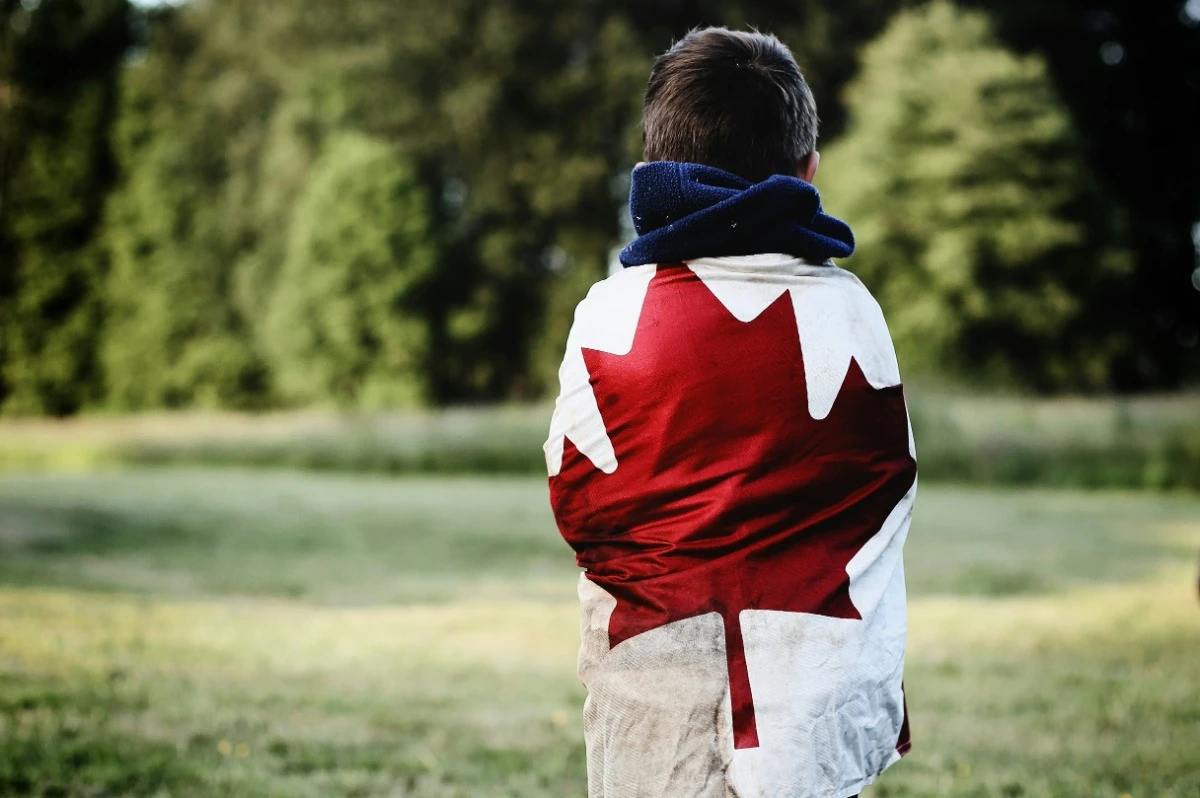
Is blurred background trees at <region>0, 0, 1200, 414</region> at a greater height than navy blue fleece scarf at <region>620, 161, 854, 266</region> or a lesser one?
greater

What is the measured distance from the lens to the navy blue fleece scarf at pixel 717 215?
164cm

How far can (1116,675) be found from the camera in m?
5.51

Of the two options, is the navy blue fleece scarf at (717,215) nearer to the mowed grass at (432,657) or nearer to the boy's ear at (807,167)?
the boy's ear at (807,167)

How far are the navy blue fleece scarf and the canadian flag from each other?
0.08ft

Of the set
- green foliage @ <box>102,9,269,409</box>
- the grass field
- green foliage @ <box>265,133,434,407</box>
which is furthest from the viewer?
green foliage @ <box>102,9,269,409</box>

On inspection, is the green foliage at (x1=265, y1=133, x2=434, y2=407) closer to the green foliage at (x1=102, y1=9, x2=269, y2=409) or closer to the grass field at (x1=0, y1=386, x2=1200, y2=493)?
the green foliage at (x1=102, y1=9, x2=269, y2=409)

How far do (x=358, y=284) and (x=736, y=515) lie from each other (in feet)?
92.3

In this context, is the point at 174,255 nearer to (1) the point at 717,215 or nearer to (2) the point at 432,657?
(2) the point at 432,657

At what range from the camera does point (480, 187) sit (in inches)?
1169

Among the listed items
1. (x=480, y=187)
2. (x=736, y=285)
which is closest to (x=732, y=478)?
(x=736, y=285)

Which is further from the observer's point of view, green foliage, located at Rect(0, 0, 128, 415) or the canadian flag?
green foliage, located at Rect(0, 0, 128, 415)

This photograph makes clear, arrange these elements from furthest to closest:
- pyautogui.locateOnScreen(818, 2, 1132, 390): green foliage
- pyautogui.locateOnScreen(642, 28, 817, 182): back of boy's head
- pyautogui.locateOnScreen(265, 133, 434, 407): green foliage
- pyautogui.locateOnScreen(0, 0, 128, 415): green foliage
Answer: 1. pyautogui.locateOnScreen(0, 0, 128, 415): green foliage
2. pyautogui.locateOnScreen(265, 133, 434, 407): green foliage
3. pyautogui.locateOnScreen(818, 2, 1132, 390): green foliage
4. pyautogui.locateOnScreen(642, 28, 817, 182): back of boy's head

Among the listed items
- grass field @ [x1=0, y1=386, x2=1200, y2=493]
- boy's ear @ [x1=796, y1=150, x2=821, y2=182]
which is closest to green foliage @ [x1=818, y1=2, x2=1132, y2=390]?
grass field @ [x1=0, y1=386, x2=1200, y2=493]

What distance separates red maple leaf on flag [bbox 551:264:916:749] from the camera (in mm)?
1607
